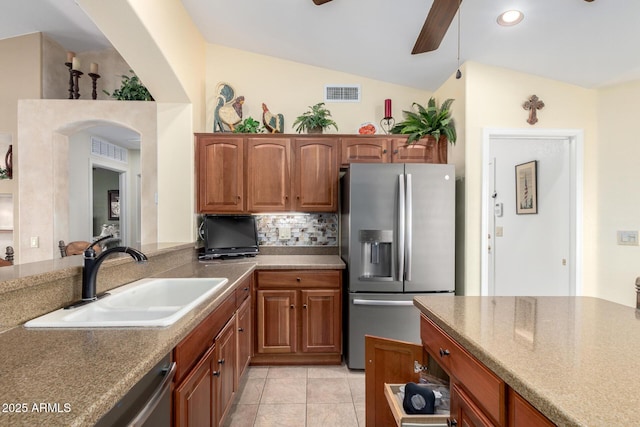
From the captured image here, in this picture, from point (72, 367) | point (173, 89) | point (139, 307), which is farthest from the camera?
point (173, 89)

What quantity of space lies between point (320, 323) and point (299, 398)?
62 centimetres

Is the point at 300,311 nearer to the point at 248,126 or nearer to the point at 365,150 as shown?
the point at 365,150

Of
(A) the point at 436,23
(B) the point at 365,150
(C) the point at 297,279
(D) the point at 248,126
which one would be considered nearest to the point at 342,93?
(B) the point at 365,150

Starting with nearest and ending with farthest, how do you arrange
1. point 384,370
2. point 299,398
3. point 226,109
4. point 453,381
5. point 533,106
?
point 453,381 < point 384,370 < point 299,398 < point 533,106 < point 226,109

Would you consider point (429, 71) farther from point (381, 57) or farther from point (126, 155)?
point (126, 155)

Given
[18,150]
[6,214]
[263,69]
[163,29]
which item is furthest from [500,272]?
[6,214]

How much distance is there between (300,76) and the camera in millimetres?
3402

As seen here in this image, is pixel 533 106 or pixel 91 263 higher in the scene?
pixel 533 106

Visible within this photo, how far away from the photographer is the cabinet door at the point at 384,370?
1523 millimetres

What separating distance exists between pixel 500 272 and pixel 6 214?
19.6 ft

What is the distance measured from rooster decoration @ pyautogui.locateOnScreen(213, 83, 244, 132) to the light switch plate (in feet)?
12.1

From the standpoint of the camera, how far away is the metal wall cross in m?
2.76

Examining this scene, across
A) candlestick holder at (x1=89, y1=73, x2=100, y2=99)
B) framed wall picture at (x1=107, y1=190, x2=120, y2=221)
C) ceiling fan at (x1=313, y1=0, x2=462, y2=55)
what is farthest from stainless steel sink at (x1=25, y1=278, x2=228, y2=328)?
framed wall picture at (x1=107, y1=190, x2=120, y2=221)

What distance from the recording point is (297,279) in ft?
8.96
